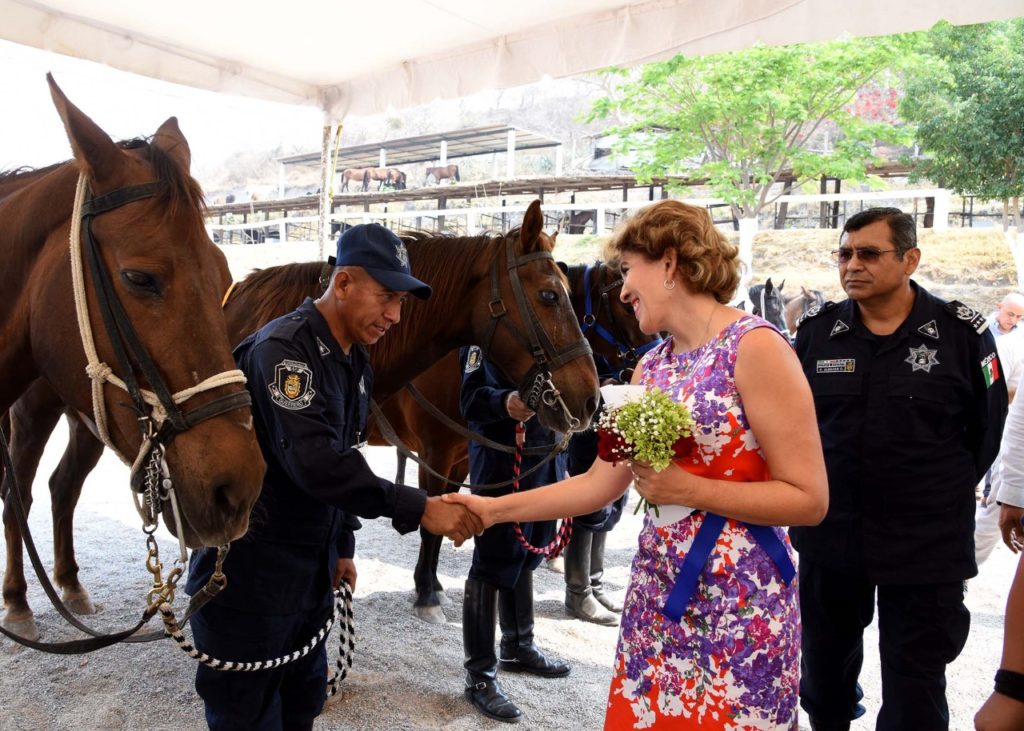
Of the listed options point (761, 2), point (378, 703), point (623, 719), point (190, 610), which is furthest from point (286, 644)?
point (761, 2)

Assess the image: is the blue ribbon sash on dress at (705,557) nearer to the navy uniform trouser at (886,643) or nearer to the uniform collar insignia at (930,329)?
the navy uniform trouser at (886,643)

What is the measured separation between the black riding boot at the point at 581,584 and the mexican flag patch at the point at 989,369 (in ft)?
8.61

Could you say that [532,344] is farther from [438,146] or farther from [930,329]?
[438,146]

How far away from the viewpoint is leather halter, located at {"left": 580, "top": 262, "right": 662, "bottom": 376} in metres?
4.97

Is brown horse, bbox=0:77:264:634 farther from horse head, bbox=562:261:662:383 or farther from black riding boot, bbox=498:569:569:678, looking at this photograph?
horse head, bbox=562:261:662:383

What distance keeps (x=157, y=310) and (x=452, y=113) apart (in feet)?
230

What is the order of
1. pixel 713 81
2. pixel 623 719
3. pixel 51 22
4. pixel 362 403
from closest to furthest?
pixel 623 719, pixel 362 403, pixel 51 22, pixel 713 81

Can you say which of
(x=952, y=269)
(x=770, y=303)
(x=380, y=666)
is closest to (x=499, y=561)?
(x=380, y=666)

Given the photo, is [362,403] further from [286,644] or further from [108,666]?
[108,666]

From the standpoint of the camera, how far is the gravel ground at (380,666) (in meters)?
3.33

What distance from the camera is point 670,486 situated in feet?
5.87

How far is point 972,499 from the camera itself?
2.80m

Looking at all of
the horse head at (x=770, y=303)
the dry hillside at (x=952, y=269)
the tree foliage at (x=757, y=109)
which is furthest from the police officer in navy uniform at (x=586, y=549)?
the tree foliage at (x=757, y=109)

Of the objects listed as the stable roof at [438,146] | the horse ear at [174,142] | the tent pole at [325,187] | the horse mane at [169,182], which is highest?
the stable roof at [438,146]
